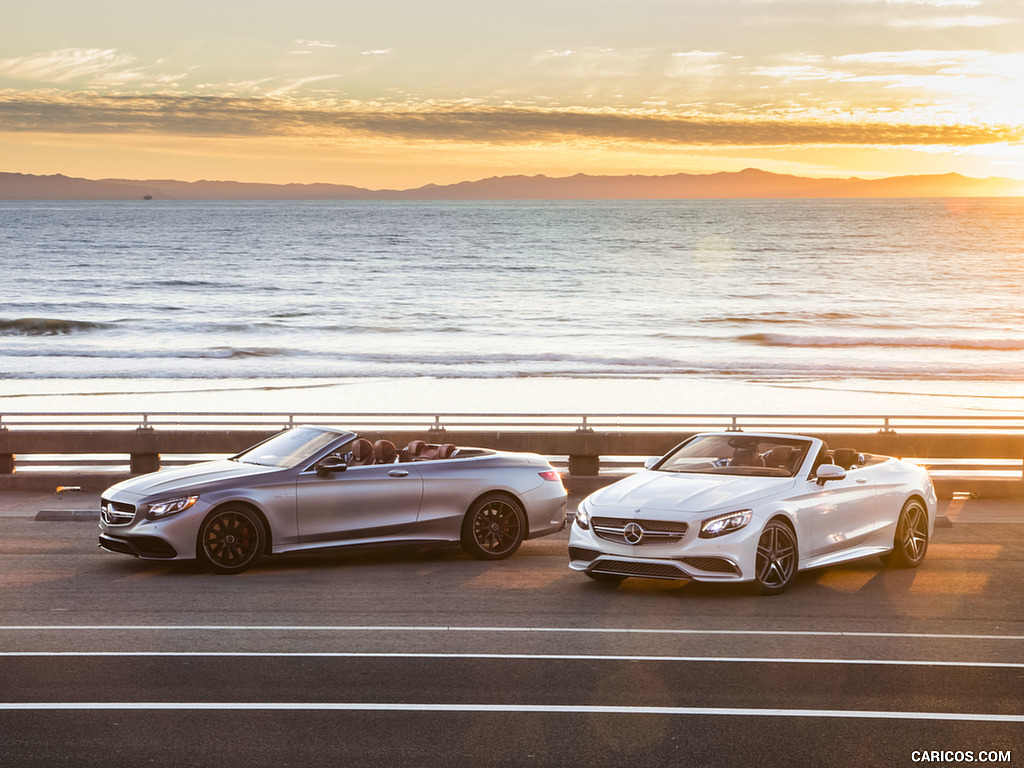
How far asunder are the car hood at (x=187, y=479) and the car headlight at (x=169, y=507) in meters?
0.10

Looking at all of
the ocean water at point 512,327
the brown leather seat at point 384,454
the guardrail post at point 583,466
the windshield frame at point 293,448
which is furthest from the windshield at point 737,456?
the ocean water at point 512,327

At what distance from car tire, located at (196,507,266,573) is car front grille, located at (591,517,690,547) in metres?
3.47

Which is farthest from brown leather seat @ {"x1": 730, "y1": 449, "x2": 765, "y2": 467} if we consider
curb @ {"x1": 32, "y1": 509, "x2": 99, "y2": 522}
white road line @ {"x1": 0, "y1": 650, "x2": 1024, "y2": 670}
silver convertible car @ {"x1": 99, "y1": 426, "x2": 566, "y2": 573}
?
curb @ {"x1": 32, "y1": 509, "x2": 99, "y2": 522}

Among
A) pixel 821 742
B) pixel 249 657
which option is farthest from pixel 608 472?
pixel 821 742

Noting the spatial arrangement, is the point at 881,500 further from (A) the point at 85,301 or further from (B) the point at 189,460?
(A) the point at 85,301

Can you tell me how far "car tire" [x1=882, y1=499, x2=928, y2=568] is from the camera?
11940 millimetres

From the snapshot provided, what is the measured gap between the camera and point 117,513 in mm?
11602

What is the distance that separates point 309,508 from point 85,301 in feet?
199

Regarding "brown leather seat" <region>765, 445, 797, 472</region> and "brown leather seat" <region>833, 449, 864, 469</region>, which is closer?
"brown leather seat" <region>765, 445, 797, 472</region>

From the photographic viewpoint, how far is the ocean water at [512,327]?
32719 mm

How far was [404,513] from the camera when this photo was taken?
12234 mm

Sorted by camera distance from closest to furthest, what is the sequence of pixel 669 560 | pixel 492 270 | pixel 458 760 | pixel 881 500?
pixel 458 760, pixel 669 560, pixel 881 500, pixel 492 270

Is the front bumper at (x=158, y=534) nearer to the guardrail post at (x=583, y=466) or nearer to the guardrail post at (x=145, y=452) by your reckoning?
the guardrail post at (x=145, y=452)

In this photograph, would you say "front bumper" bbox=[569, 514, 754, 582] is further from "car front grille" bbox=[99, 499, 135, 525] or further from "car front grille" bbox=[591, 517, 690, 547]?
"car front grille" bbox=[99, 499, 135, 525]
